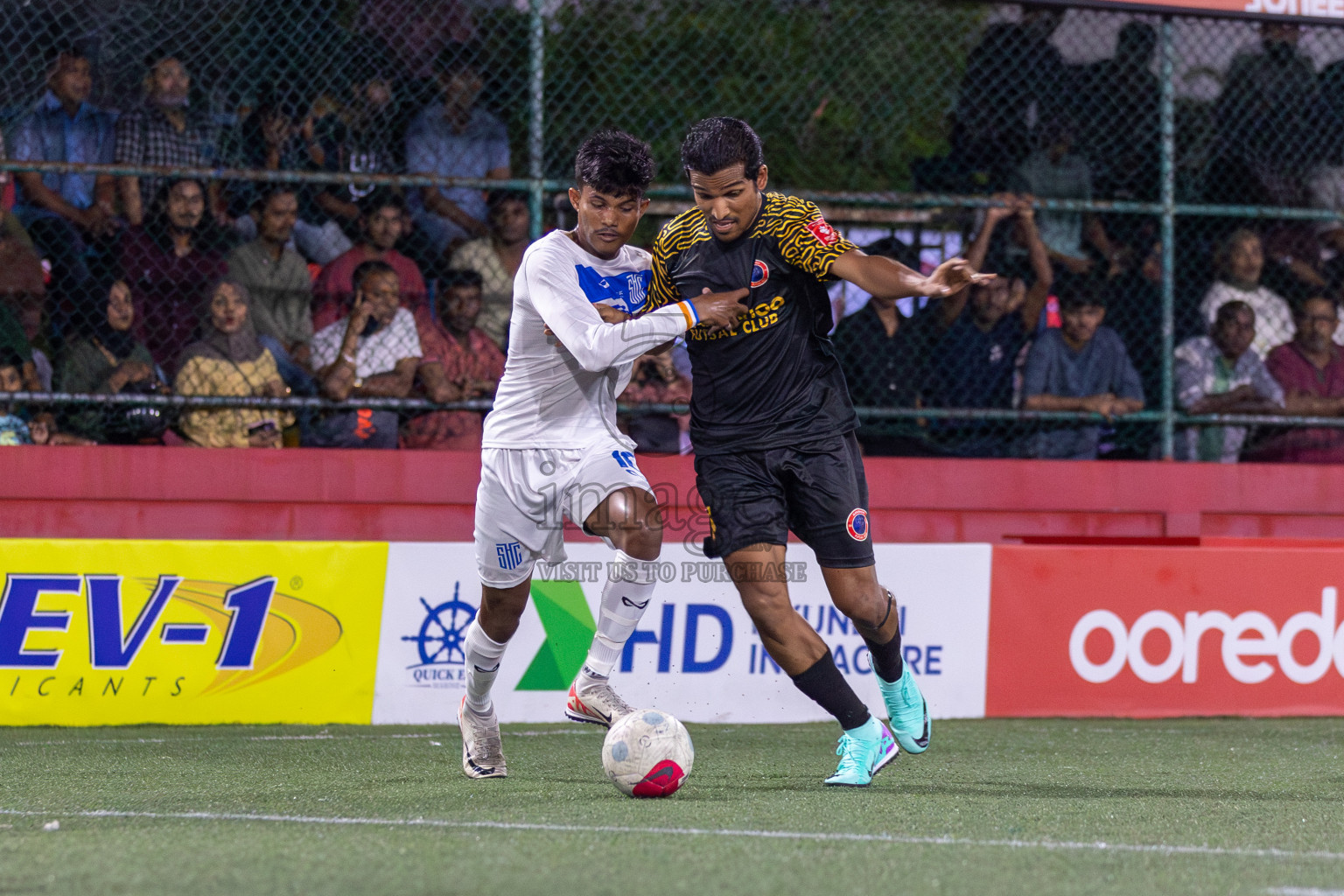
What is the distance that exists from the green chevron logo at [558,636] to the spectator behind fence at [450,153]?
224 centimetres

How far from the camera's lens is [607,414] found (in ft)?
17.0

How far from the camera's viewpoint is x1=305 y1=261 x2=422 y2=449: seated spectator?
789 centimetres

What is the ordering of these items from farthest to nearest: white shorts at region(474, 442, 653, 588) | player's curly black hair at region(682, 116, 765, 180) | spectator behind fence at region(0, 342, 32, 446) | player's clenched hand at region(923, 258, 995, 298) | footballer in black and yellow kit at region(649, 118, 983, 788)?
1. spectator behind fence at region(0, 342, 32, 446)
2. white shorts at region(474, 442, 653, 588)
3. footballer in black and yellow kit at region(649, 118, 983, 788)
4. player's curly black hair at region(682, 116, 765, 180)
5. player's clenched hand at region(923, 258, 995, 298)

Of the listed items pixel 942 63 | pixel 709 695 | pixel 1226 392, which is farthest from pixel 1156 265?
pixel 709 695

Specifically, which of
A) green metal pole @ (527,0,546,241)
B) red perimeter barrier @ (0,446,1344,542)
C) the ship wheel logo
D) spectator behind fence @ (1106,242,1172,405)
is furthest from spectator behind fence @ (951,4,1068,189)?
the ship wheel logo

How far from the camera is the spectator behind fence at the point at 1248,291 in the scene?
29.6ft

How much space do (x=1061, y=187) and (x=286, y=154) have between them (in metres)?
4.57

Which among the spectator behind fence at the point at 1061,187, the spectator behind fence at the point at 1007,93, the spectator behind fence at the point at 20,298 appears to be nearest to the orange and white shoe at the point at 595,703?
the spectator behind fence at the point at 20,298

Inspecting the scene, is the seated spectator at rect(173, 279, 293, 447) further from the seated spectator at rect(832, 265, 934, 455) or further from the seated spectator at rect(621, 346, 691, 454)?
the seated spectator at rect(832, 265, 934, 455)

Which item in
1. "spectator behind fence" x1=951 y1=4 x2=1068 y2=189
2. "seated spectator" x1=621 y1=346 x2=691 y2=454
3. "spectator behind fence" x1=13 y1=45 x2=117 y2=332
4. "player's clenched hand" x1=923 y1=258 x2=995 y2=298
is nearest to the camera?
"player's clenched hand" x1=923 y1=258 x2=995 y2=298

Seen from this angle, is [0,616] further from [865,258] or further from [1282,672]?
[1282,672]

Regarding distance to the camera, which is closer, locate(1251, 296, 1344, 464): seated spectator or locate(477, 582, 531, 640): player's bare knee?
locate(477, 582, 531, 640): player's bare knee

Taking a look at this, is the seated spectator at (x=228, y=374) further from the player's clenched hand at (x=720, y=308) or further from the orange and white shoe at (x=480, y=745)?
the player's clenched hand at (x=720, y=308)

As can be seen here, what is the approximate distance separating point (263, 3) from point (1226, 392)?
5.96 meters
